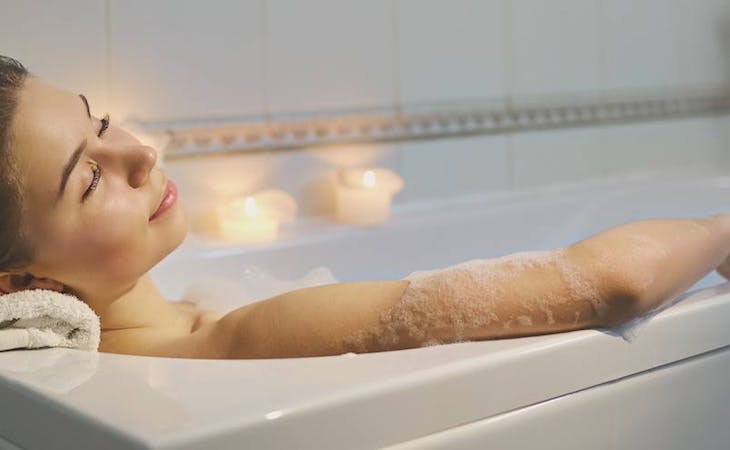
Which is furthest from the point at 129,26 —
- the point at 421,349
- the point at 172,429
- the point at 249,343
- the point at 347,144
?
the point at 172,429

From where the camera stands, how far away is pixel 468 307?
1.02 meters

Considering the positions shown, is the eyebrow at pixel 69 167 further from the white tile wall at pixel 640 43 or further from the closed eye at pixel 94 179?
the white tile wall at pixel 640 43

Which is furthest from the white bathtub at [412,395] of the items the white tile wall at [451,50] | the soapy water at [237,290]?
the white tile wall at [451,50]

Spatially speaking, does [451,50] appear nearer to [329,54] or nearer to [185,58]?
[329,54]

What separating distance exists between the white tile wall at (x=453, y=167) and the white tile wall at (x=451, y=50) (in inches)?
4.3

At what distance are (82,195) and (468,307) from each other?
1.48ft

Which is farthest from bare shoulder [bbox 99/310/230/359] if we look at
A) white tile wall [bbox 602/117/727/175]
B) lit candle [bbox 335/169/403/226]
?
white tile wall [bbox 602/117/727/175]

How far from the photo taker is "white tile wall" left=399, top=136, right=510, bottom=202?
2.22m

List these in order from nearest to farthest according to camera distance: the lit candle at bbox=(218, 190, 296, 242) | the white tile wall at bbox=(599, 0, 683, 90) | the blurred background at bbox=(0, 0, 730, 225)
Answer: the blurred background at bbox=(0, 0, 730, 225)
the lit candle at bbox=(218, 190, 296, 242)
the white tile wall at bbox=(599, 0, 683, 90)

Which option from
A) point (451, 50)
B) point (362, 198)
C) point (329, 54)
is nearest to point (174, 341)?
point (362, 198)

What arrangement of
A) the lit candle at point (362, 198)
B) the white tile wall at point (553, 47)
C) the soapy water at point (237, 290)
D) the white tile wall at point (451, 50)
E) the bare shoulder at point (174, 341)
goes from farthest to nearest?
1. the white tile wall at point (553, 47)
2. the white tile wall at point (451, 50)
3. the lit candle at point (362, 198)
4. the soapy water at point (237, 290)
5. the bare shoulder at point (174, 341)

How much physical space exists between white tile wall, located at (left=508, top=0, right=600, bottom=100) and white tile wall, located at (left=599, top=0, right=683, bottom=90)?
0.16 feet

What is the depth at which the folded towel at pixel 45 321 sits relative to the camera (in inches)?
40.7

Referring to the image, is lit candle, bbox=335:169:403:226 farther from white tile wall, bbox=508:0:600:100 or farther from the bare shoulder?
the bare shoulder
